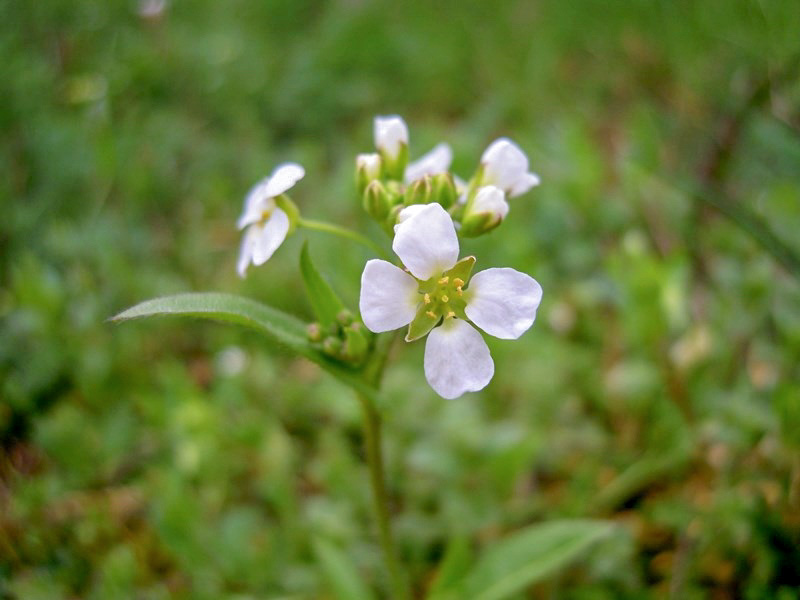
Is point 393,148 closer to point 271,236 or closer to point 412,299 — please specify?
point 271,236

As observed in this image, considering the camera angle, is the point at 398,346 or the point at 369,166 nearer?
the point at 369,166

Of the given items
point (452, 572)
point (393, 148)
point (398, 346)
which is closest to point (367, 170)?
point (393, 148)

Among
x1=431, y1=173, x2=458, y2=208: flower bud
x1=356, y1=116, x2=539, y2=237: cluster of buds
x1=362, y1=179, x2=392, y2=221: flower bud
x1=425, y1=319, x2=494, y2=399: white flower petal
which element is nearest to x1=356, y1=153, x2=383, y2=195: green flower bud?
x1=356, y1=116, x2=539, y2=237: cluster of buds

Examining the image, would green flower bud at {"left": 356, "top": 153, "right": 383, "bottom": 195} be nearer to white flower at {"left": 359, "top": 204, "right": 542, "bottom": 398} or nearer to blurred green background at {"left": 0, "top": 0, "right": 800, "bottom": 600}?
white flower at {"left": 359, "top": 204, "right": 542, "bottom": 398}

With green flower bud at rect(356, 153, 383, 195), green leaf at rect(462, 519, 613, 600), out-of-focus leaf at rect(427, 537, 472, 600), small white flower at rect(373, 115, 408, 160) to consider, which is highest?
small white flower at rect(373, 115, 408, 160)

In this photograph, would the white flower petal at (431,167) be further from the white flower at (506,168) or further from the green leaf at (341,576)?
the green leaf at (341,576)

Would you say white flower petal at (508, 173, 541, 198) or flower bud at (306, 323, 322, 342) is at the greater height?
white flower petal at (508, 173, 541, 198)

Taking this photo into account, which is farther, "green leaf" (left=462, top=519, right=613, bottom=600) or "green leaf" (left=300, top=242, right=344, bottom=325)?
"green leaf" (left=462, top=519, right=613, bottom=600)
